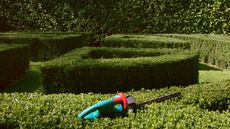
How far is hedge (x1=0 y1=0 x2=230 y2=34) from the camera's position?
26344mm

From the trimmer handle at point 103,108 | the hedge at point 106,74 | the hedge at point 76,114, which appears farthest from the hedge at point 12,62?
the trimmer handle at point 103,108

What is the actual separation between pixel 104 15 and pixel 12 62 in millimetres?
13575

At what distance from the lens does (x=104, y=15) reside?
88.2 feet

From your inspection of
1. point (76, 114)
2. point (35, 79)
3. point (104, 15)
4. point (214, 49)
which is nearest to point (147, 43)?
point (214, 49)

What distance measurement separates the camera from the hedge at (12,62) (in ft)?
42.6

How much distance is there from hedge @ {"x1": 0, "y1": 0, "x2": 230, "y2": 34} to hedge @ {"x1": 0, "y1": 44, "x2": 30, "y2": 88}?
433 inches

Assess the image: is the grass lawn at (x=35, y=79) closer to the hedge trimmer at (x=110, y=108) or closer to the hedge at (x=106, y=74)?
the hedge at (x=106, y=74)

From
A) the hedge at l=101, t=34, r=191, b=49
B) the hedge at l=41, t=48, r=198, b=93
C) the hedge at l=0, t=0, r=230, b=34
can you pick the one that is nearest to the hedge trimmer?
the hedge at l=41, t=48, r=198, b=93

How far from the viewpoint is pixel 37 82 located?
46.8ft

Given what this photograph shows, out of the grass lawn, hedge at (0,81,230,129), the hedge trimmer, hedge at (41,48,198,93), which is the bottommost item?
the grass lawn

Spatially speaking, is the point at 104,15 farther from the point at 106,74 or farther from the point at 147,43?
the point at 106,74

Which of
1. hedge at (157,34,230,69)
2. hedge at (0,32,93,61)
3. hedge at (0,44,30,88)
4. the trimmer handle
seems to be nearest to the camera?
the trimmer handle

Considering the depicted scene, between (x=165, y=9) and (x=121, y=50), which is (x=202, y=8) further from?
(x=121, y=50)

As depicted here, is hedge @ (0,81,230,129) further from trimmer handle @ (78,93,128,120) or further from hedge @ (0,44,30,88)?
hedge @ (0,44,30,88)
